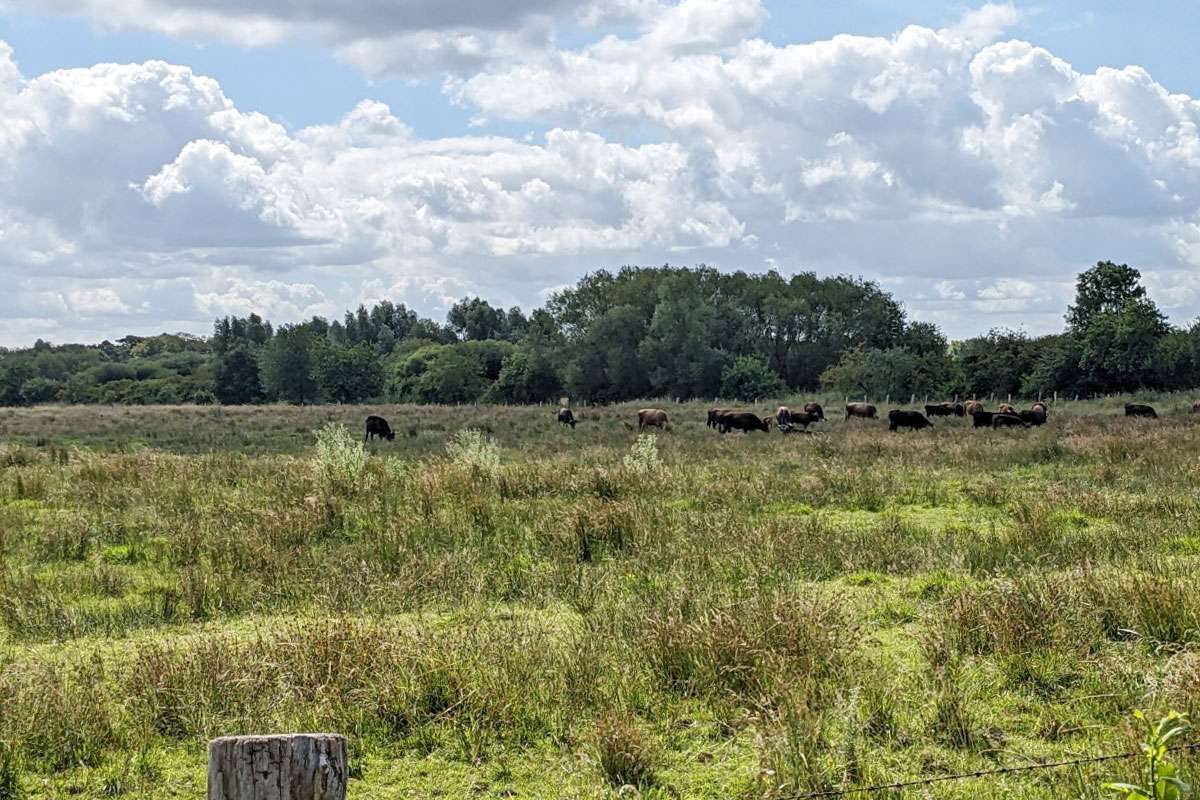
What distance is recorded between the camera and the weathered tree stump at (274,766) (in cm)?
296

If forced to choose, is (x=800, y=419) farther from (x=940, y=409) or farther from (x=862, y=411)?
(x=940, y=409)

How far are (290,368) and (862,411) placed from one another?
66.9 metres

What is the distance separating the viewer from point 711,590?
28.9ft

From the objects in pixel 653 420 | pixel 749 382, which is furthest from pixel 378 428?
pixel 749 382

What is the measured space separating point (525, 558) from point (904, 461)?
41.9 feet

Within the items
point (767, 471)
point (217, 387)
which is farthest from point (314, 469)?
point (217, 387)

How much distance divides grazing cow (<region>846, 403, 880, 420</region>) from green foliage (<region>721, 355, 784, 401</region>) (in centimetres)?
2701

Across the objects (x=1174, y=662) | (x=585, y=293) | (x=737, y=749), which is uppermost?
(x=585, y=293)

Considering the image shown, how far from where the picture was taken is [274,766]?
2.97m

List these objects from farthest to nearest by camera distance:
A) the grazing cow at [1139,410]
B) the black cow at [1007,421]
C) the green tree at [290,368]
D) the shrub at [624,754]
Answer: the green tree at [290,368]
the grazing cow at [1139,410]
the black cow at [1007,421]
the shrub at [624,754]

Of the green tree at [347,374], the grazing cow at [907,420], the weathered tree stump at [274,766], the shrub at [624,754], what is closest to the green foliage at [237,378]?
the green tree at [347,374]

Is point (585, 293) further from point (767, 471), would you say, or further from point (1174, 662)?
point (1174, 662)

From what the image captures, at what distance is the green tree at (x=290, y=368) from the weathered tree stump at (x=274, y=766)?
9834 cm

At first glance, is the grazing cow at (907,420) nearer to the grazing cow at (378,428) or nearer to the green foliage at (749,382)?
the grazing cow at (378,428)
